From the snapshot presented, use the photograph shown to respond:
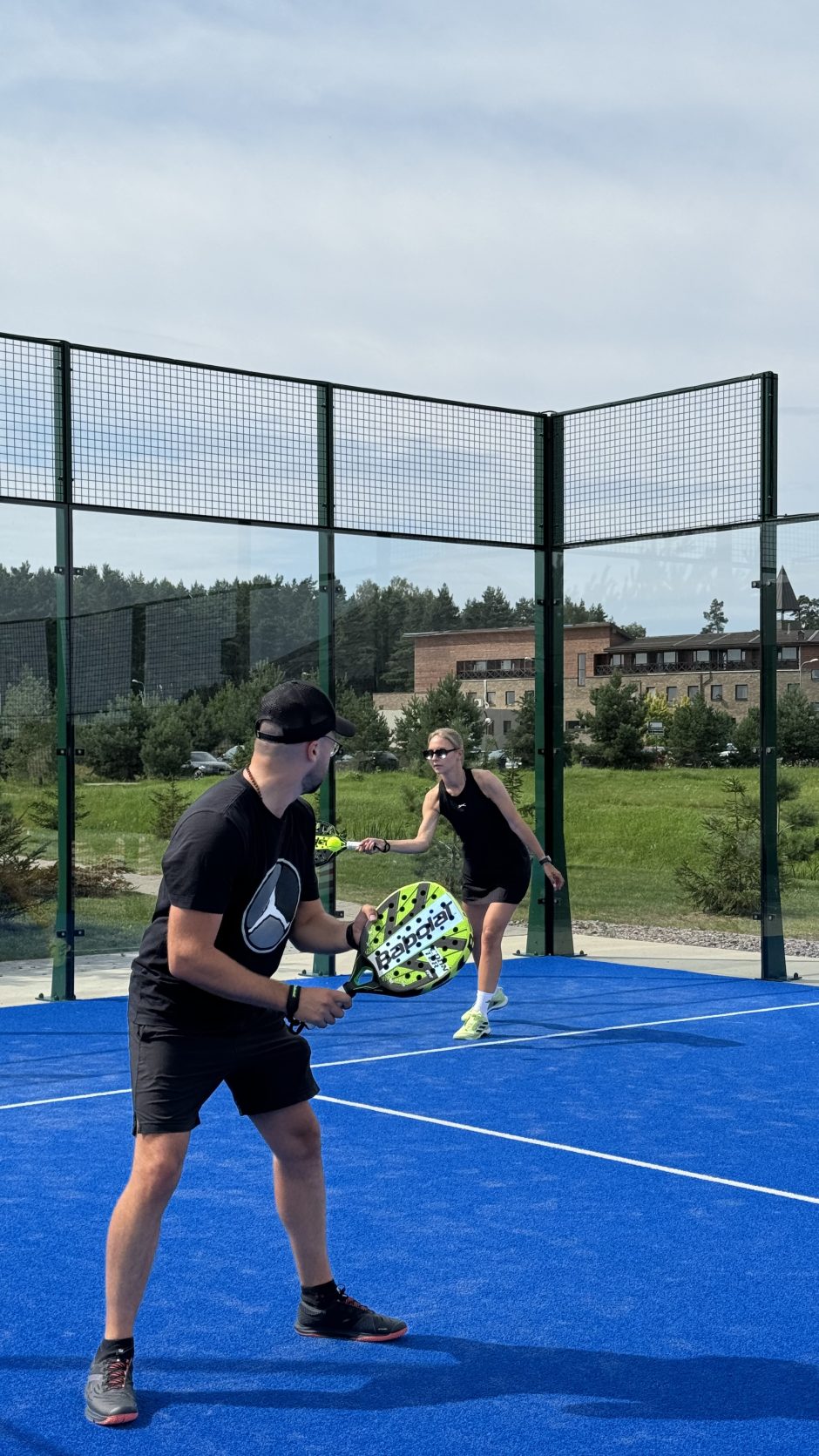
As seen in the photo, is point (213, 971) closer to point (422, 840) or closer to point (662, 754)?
point (422, 840)

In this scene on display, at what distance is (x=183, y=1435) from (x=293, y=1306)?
3.16 feet

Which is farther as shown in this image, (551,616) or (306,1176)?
(551,616)

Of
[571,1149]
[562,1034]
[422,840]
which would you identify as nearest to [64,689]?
[422,840]

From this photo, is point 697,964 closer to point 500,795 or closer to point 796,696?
point 796,696

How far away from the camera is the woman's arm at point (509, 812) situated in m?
9.67

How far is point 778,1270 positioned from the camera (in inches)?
211

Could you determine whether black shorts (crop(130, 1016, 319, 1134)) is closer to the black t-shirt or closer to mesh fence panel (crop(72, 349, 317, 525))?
the black t-shirt

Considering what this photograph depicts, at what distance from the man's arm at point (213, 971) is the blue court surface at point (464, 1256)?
1.05 meters

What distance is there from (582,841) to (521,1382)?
955 cm

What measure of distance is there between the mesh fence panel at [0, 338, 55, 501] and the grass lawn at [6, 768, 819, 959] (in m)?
2.25

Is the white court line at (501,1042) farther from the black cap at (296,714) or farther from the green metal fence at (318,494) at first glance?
the black cap at (296,714)

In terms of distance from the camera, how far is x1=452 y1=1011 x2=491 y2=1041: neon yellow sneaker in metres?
9.55

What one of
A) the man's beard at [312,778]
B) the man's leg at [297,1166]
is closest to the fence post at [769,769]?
the man's leg at [297,1166]

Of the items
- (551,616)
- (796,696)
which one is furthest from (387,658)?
(796,696)
